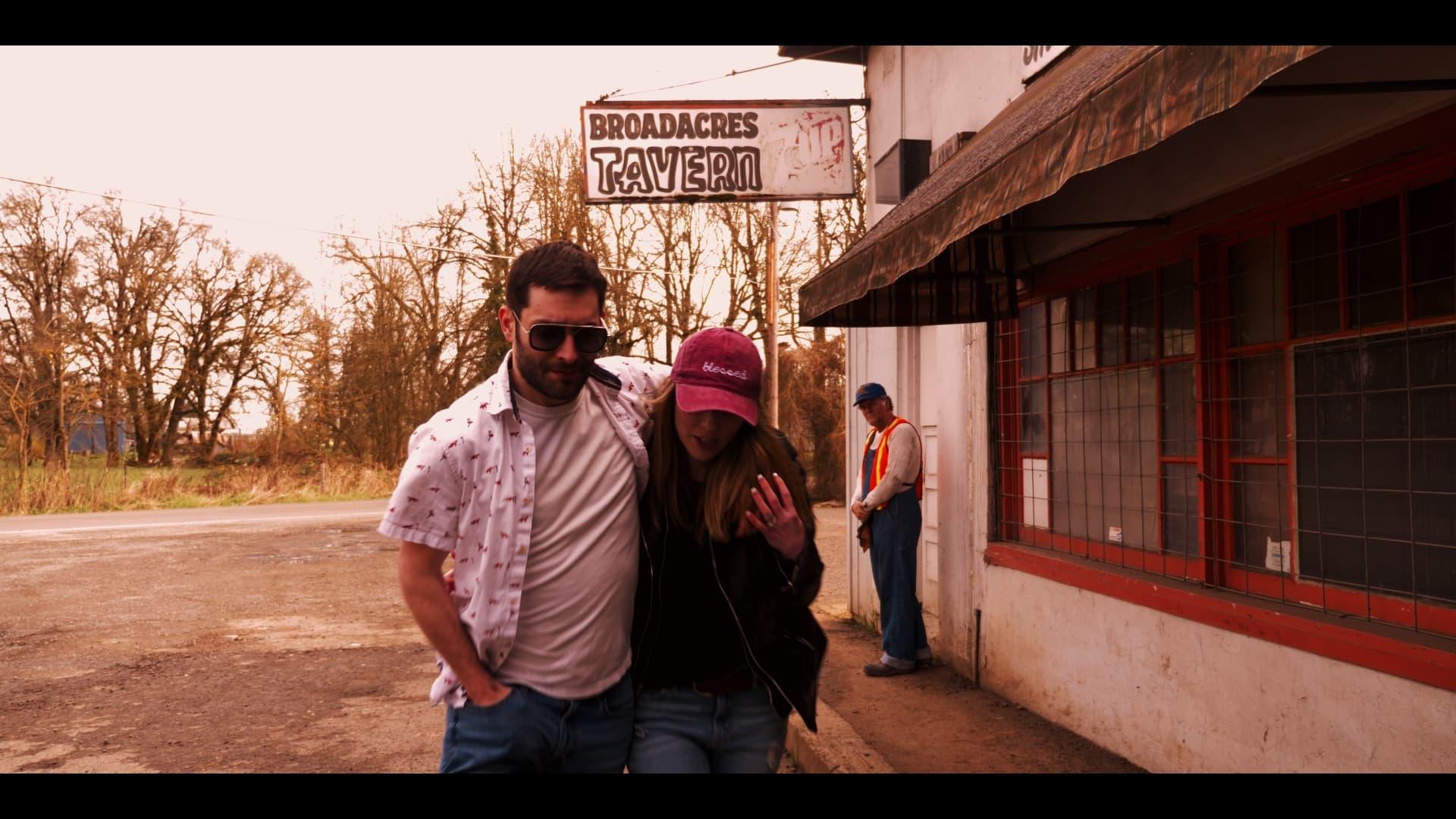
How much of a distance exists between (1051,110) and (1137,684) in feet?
9.09

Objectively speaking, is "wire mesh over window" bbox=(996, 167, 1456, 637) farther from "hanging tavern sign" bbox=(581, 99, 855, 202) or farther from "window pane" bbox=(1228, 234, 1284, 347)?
"hanging tavern sign" bbox=(581, 99, 855, 202)

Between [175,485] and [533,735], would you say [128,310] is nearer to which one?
[175,485]

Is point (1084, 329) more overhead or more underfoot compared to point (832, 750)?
more overhead

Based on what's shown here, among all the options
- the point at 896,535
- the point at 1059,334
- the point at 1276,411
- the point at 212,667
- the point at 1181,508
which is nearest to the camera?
the point at 1276,411

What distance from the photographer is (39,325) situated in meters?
28.4

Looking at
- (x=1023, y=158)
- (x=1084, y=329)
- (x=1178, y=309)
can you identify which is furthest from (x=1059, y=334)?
(x=1023, y=158)

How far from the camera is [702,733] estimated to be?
248 centimetres

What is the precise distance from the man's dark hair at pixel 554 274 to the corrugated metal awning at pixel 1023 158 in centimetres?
128

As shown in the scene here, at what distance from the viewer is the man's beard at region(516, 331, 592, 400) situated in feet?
7.75

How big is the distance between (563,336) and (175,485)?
1089 inches

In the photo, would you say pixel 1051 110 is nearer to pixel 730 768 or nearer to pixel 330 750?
pixel 730 768

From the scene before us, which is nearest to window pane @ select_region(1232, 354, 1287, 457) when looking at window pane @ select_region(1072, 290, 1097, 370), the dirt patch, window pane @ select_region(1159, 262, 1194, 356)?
window pane @ select_region(1159, 262, 1194, 356)

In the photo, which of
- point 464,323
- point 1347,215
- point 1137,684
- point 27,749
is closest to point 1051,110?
point 1347,215

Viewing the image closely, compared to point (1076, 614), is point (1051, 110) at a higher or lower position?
higher
